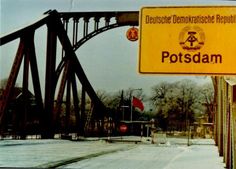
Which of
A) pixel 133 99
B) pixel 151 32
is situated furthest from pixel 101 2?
pixel 133 99

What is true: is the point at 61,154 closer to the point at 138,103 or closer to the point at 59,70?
the point at 59,70

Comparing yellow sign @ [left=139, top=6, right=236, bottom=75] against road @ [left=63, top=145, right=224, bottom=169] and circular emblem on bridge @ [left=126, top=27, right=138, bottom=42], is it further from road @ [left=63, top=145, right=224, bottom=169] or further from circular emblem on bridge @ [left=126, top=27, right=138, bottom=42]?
road @ [left=63, top=145, right=224, bottom=169]

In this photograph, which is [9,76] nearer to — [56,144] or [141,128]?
[56,144]

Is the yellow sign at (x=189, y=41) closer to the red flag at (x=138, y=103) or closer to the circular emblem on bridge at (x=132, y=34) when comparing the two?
the circular emblem on bridge at (x=132, y=34)

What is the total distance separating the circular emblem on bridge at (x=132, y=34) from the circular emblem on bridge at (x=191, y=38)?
1.71 feet

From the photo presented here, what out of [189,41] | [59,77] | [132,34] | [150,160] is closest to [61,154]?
[59,77]

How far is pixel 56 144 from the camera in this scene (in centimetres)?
566

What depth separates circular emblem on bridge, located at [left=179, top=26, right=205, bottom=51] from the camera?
464cm

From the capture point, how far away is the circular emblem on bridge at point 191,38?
464cm

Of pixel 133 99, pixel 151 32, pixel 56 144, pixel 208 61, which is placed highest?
pixel 151 32

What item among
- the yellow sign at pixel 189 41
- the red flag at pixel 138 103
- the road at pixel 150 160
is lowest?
the road at pixel 150 160

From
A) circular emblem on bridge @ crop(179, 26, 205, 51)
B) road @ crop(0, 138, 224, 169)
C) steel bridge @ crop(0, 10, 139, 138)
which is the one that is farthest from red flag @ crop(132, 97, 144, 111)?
circular emblem on bridge @ crop(179, 26, 205, 51)

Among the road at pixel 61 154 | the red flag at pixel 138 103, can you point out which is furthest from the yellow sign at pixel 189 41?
the road at pixel 61 154

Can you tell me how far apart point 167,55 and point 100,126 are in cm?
186
